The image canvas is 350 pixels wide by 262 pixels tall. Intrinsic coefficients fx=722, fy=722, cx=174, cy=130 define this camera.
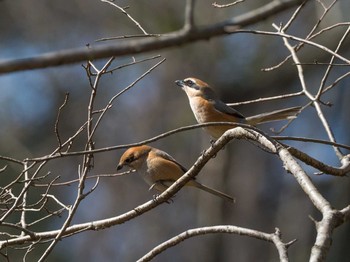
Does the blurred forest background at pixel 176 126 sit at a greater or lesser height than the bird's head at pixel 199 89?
greater

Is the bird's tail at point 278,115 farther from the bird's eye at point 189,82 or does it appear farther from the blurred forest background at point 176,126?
the blurred forest background at point 176,126

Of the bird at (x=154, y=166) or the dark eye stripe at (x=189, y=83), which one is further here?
A: the dark eye stripe at (x=189, y=83)

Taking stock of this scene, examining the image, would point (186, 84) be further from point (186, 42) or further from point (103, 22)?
point (103, 22)

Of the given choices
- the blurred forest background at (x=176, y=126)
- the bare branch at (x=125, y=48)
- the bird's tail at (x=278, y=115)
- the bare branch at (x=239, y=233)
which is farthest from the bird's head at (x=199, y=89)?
the blurred forest background at (x=176, y=126)

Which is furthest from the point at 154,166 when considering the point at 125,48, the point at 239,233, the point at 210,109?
the point at 125,48

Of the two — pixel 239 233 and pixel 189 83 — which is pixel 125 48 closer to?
pixel 239 233

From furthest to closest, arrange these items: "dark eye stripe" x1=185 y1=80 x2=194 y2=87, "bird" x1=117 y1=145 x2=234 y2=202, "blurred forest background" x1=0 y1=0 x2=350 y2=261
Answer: "blurred forest background" x1=0 y1=0 x2=350 y2=261 < "dark eye stripe" x1=185 y1=80 x2=194 y2=87 < "bird" x1=117 y1=145 x2=234 y2=202

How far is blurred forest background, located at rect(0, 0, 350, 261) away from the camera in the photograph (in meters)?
13.7

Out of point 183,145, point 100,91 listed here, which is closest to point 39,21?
point 100,91

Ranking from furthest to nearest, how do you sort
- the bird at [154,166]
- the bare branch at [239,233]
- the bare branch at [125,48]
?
the bird at [154,166]
the bare branch at [239,233]
the bare branch at [125,48]

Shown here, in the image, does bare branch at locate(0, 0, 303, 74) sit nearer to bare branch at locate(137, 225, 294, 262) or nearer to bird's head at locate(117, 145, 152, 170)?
bare branch at locate(137, 225, 294, 262)

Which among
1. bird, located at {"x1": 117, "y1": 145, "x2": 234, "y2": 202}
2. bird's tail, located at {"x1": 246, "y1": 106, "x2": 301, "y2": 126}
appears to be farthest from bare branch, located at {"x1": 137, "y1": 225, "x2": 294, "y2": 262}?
bird, located at {"x1": 117, "y1": 145, "x2": 234, "y2": 202}

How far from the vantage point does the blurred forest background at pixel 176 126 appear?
1368cm

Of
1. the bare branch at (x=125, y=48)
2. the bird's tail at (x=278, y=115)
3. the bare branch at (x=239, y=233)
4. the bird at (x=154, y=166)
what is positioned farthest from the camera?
the bird at (x=154, y=166)
